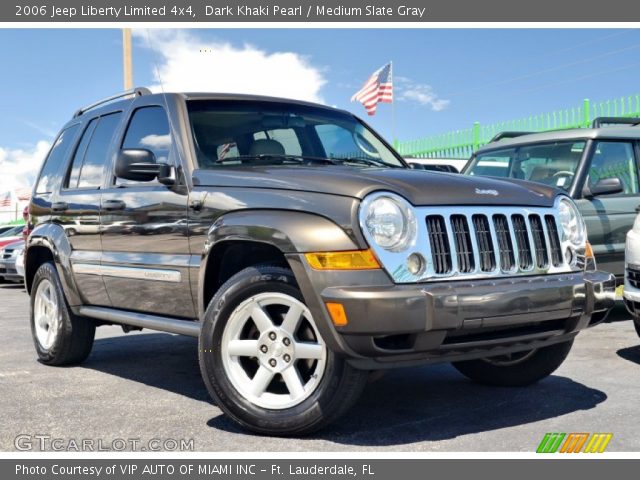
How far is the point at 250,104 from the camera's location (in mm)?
4918

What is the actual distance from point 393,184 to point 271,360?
3.40 feet

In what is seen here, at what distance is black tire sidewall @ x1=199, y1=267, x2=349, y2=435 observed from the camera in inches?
137

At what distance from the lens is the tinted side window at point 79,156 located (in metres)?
5.67

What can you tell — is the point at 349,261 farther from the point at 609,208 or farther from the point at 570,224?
the point at 609,208

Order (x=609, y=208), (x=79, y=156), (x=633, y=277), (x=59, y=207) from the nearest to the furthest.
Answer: (x=633, y=277) < (x=59, y=207) < (x=79, y=156) < (x=609, y=208)

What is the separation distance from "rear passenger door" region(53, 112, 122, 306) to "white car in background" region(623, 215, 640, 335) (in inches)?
142

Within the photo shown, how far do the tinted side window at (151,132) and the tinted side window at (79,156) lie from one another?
0.71m

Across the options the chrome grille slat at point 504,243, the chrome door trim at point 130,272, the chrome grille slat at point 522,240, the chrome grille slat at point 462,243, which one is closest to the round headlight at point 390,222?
the chrome grille slat at point 462,243

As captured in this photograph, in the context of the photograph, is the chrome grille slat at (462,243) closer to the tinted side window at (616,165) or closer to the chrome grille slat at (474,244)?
the chrome grille slat at (474,244)

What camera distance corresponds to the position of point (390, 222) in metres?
3.48

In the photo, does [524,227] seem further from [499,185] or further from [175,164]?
[175,164]

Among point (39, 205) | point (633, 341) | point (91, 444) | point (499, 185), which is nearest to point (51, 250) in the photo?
point (39, 205)
